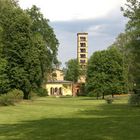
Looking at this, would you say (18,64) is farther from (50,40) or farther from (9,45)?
(50,40)

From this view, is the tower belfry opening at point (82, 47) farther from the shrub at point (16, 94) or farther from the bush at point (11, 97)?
the bush at point (11, 97)

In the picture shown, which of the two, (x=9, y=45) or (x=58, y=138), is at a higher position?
(x=9, y=45)

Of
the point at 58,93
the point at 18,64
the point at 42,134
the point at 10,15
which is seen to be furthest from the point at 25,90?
the point at 58,93

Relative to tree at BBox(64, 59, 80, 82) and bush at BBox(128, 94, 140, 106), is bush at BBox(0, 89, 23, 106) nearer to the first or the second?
bush at BBox(128, 94, 140, 106)

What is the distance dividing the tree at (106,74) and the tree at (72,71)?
2558 inches

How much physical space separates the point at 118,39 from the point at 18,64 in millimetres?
51537

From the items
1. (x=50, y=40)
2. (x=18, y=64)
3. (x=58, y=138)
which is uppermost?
(x=50, y=40)

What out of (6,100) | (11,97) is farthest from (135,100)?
(11,97)

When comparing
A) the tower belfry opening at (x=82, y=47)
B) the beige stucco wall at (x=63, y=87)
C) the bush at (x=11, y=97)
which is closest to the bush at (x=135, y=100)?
the bush at (x=11, y=97)

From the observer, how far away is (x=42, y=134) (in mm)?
19375

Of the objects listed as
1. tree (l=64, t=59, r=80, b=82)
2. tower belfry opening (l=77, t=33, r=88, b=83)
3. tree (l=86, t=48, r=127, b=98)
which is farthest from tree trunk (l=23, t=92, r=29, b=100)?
tower belfry opening (l=77, t=33, r=88, b=83)

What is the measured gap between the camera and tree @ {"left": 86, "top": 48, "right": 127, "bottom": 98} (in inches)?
3469

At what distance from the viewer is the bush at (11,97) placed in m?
54.2

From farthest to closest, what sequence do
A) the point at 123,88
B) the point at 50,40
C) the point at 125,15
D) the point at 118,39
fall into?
1. the point at 118,39
2. the point at 123,88
3. the point at 50,40
4. the point at 125,15
